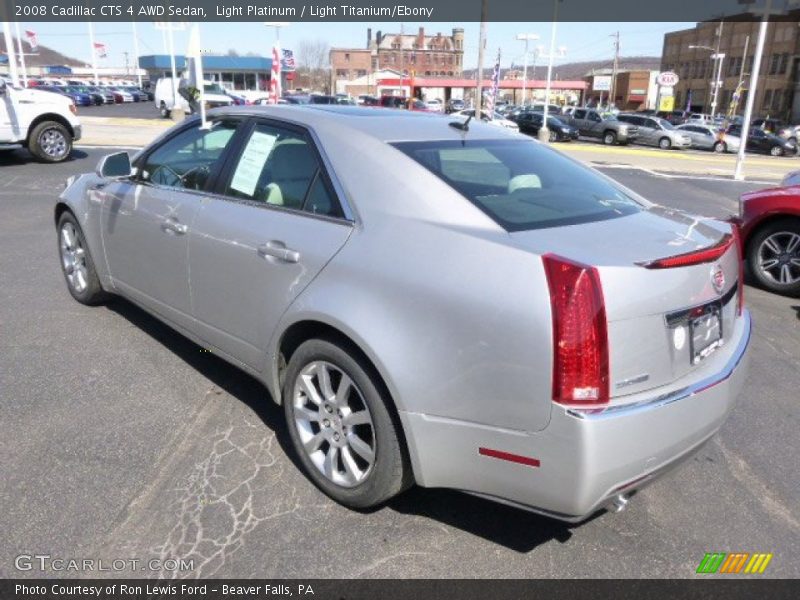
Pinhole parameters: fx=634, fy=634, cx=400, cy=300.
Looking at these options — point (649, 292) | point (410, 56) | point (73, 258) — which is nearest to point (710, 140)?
point (73, 258)

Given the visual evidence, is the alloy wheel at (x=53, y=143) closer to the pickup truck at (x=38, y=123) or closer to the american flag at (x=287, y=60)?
the pickup truck at (x=38, y=123)

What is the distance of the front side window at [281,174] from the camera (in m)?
2.83

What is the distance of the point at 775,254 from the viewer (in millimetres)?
6262

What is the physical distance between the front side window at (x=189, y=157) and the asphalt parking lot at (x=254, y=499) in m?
1.19

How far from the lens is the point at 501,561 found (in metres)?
2.47

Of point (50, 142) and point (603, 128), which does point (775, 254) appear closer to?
point (50, 142)

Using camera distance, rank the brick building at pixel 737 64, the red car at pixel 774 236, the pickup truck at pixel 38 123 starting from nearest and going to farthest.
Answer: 1. the red car at pixel 774 236
2. the pickup truck at pixel 38 123
3. the brick building at pixel 737 64

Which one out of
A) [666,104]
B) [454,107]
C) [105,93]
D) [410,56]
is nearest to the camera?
[454,107]

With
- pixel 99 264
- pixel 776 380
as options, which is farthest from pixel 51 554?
pixel 776 380

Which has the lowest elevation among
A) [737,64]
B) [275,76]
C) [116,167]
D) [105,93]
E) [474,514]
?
[474,514]

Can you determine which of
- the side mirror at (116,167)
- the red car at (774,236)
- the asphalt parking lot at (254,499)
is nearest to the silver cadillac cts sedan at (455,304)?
the asphalt parking lot at (254,499)

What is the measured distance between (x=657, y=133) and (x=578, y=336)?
3807cm

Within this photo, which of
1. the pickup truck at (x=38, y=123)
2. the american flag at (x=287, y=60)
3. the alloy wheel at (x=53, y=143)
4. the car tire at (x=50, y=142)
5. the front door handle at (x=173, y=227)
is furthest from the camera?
the american flag at (x=287, y=60)

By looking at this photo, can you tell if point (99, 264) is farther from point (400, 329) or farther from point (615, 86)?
point (615, 86)
